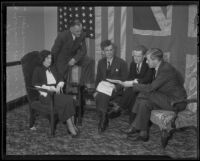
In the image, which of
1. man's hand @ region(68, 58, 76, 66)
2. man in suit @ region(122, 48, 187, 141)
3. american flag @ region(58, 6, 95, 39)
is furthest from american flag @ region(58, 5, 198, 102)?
man in suit @ region(122, 48, 187, 141)

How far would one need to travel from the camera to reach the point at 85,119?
559 centimetres

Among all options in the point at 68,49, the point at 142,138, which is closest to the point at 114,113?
the point at 142,138

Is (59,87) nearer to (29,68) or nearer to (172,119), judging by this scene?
(29,68)

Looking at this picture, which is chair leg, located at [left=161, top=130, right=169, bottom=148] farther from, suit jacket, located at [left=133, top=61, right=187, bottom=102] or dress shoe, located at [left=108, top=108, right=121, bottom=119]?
dress shoe, located at [left=108, top=108, right=121, bottom=119]

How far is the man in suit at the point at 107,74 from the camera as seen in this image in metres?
4.92

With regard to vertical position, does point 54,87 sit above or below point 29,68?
below

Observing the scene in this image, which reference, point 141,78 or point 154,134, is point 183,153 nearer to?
point 154,134

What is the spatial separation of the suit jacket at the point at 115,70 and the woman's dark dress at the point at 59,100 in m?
0.70

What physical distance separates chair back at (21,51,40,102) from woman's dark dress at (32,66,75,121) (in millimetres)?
140

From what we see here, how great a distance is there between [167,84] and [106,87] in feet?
3.00

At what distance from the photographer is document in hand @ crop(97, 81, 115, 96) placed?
4918 millimetres

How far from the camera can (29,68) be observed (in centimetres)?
484

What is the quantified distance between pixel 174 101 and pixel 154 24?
68.5 inches

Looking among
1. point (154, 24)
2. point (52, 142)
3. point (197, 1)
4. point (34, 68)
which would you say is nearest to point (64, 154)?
point (52, 142)
